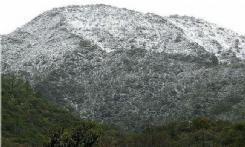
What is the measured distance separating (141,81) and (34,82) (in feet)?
52.2

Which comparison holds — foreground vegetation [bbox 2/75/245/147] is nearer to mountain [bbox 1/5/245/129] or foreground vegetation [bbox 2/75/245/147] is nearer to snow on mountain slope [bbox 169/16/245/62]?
mountain [bbox 1/5/245/129]

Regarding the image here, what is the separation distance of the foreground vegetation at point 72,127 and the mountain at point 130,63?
13.0 ft

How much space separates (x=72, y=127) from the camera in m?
52.4

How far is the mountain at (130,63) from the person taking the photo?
68.4 metres

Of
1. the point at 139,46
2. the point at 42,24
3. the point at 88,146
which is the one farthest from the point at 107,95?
the point at 88,146

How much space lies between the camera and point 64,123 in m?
63.0

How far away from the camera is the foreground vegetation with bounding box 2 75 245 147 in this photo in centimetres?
4750

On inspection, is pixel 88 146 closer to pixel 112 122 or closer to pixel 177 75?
pixel 112 122

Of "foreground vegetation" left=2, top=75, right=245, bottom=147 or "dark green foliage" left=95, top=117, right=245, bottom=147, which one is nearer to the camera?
"dark green foliage" left=95, top=117, right=245, bottom=147

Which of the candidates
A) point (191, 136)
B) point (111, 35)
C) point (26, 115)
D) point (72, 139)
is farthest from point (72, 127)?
point (111, 35)

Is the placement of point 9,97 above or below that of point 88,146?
below

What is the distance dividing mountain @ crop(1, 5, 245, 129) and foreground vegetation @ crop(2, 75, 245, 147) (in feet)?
13.0

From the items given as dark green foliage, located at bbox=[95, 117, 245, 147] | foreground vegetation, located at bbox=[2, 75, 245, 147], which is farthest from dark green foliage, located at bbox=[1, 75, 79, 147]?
dark green foliage, located at bbox=[95, 117, 245, 147]

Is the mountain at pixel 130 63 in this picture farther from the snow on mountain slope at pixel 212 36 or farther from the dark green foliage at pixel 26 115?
the dark green foliage at pixel 26 115
